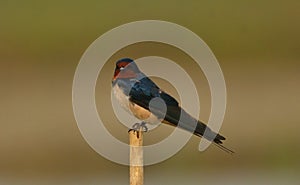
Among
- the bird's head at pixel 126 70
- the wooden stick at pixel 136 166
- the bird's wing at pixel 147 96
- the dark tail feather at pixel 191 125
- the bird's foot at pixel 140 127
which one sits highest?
the bird's head at pixel 126 70

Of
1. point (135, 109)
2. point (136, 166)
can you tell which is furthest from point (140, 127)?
point (136, 166)

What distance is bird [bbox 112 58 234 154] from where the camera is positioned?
6.27 feet

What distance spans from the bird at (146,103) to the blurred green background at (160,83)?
591 mm

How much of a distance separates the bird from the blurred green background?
59 centimetres

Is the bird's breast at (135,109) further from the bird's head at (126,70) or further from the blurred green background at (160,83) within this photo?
the blurred green background at (160,83)

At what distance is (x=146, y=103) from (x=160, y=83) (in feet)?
2.41

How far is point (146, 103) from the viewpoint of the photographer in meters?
1.99

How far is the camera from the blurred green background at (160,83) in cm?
264

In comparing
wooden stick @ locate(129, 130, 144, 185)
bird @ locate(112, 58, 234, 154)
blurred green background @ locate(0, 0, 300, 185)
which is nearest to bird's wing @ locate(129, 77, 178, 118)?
bird @ locate(112, 58, 234, 154)

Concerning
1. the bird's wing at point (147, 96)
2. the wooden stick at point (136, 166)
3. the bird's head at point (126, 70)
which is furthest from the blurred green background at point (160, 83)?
the wooden stick at point (136, 166)

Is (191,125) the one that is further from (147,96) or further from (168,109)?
(147,96)

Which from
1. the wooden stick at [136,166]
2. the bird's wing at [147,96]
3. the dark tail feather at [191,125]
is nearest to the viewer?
the wooden stick at [136,166]

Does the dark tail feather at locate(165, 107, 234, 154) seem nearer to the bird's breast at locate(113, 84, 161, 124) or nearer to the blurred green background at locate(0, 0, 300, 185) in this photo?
the bird's breast at locate(113, 84, 161, 124)

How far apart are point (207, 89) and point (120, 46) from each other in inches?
19.2
